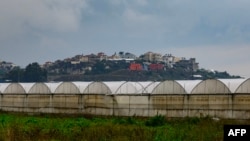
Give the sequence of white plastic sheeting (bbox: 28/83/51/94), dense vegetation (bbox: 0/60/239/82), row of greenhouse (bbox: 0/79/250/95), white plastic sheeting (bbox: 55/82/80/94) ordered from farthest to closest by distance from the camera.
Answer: dense vegetation (bbox: 0/60/239/82)
white plastic sheeting (bbox: 28/83/51/94)
white plastic sheeting (bbox: 55/82/80/94)
row of greenhouse (bbox: 0/79/250/95)

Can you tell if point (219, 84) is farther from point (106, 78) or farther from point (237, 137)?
point (106, 78)

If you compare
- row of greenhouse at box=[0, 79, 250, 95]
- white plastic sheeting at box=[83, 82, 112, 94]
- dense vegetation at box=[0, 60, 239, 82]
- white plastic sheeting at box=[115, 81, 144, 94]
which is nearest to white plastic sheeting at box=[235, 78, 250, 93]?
row of greenhouse at box=[0, 79, 250, 95]

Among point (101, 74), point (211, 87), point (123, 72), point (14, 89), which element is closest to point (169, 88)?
point (211, 87)

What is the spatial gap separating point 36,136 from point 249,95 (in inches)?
866

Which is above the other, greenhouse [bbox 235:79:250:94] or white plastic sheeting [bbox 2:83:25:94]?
greenhouse [bbox 235:79:250:94]

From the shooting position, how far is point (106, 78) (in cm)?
13762

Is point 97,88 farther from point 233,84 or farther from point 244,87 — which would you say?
point 244,87

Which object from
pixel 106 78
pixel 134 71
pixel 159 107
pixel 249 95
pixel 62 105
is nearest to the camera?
pixel 249 95

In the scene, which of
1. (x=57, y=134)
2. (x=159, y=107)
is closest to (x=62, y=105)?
(x=159, y=107)

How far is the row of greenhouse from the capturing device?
3691 cm

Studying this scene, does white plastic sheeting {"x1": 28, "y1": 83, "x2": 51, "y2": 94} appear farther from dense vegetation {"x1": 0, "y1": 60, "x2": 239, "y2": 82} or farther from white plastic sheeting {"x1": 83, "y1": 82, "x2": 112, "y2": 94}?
dense vegetation {"x1": 0, "y1": 60, "x2": 239, "y2": 82}

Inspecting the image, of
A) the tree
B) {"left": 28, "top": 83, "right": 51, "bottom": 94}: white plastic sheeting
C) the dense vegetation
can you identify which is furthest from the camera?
the dense vegetation

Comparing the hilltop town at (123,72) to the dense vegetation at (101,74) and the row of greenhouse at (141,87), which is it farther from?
the row of greenhouse at (141,87)

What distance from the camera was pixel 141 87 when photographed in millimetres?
44969
